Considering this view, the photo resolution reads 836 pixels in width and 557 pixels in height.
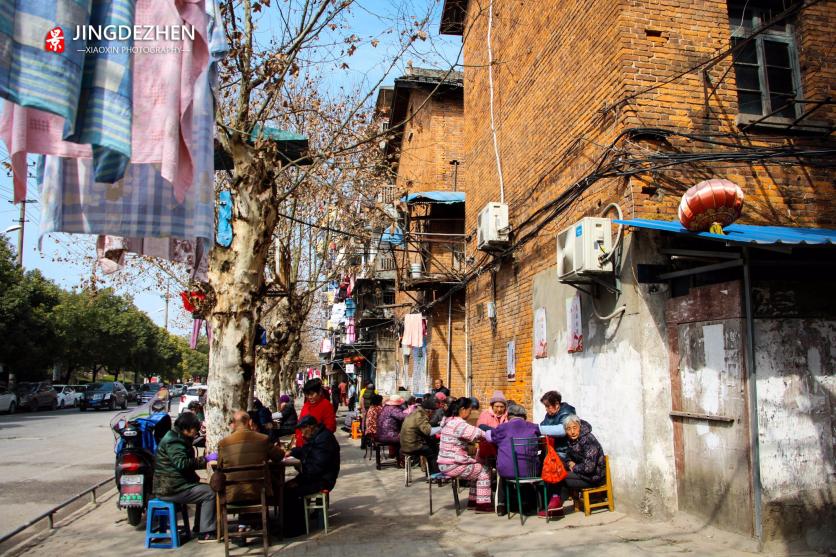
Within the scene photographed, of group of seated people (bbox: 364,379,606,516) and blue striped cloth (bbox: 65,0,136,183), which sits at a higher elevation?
blue striped cloth (bbox: 65,0,136,183)

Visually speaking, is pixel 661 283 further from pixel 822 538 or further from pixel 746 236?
pixel 822 538

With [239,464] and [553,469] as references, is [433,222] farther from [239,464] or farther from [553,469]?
[239,464]

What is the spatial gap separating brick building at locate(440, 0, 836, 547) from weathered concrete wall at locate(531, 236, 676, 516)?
24 millimetres

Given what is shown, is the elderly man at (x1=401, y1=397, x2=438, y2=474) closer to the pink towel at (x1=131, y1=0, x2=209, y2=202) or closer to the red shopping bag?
the red shopping bag

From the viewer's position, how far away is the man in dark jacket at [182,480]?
7262mm

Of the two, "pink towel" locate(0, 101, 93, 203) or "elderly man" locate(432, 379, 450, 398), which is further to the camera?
"elderly man" locate(432, 379, 450, 398)

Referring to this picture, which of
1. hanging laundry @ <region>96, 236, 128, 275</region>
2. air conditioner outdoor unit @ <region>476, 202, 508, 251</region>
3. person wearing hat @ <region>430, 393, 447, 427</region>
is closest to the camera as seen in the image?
hanging laundry @ <region>96, 236, 128, 275</region>

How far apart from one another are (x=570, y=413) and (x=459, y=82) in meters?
15.7

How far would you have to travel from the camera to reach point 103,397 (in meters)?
38.6

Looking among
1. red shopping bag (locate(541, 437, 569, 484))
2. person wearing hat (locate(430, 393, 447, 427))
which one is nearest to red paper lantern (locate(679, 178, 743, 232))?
red shopping bag (locate(541, 437, 569, 484))

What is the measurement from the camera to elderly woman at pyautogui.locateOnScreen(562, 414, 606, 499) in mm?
7770

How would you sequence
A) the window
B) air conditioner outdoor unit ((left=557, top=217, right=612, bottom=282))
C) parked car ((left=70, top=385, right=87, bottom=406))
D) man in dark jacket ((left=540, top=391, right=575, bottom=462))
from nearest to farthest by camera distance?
air conditioner outdoor unit ((left=557, top=217, right=612, bottom=282)) < man in dark jacket ((left=540, top=391, right=575, bottom=462)) < the window < parked car ((left=70, top=385, right=87, bottom=406))

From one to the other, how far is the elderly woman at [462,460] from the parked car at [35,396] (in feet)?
113

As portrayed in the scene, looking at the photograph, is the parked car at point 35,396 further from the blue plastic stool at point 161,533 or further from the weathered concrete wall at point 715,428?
the weathered concrete wall at point 715,428
